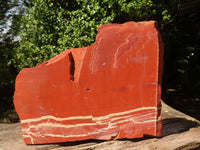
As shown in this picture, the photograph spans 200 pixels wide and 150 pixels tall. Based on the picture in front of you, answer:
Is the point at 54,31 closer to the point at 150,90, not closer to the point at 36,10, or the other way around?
the point at 36,10

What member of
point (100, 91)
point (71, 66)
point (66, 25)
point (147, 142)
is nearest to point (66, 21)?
point (66, 25)

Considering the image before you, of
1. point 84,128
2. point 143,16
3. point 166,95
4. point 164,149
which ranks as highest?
point 143,16

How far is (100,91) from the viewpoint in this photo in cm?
226

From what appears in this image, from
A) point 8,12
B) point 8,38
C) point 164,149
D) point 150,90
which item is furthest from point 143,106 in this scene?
point 8,12

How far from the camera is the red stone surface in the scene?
2178mm

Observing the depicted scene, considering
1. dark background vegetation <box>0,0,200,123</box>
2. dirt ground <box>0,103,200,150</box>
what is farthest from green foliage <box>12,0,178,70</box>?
dirt ground <box>0,103,200,150</box>

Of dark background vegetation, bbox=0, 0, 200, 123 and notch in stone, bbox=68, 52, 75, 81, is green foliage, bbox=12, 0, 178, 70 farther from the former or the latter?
notch in stone, bbox=68, 52, 75, 81

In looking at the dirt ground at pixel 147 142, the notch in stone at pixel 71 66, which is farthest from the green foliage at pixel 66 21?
the dirt ground at pixel 147 142

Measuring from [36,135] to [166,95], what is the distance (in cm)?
555

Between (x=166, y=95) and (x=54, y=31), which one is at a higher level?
(x=54, y=31)

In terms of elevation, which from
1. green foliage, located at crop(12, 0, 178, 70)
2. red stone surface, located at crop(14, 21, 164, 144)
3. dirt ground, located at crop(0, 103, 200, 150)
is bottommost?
dirt ground, located at crop(0, 103, 200, 150)

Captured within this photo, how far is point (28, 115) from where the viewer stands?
2.46 m

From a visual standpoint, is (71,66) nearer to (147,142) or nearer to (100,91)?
(100,91)

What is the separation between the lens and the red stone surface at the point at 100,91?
2.18m
